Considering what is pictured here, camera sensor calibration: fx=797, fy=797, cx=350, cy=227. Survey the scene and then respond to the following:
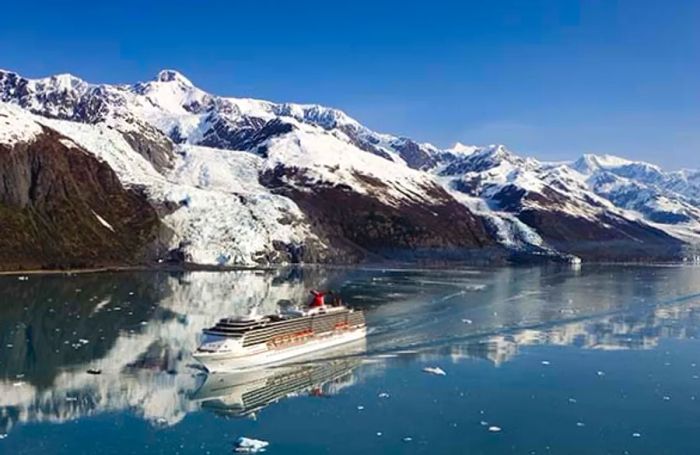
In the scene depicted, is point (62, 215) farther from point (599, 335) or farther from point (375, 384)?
point (375, 384)

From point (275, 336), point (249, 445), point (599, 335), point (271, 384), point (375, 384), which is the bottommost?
point (249, 445)

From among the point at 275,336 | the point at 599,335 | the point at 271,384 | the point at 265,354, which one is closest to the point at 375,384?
the point at 271,384

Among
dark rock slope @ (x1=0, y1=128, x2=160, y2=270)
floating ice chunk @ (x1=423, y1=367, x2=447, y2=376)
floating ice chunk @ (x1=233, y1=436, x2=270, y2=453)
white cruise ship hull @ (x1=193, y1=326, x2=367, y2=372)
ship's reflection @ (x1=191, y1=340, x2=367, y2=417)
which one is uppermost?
dark rock slope @ (x1=0, y1=128, x2=160, y2=270)

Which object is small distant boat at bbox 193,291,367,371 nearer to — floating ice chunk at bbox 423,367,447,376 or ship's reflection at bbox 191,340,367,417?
ship's reflection at bbox 191,340,367,417

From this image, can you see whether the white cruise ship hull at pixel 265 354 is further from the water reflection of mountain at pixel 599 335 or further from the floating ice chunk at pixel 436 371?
the floating ice chunk at pixel 436 371

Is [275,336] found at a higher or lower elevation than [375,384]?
higher

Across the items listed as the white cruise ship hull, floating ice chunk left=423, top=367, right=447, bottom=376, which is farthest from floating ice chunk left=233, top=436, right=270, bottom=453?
floating ice chunk left=423, top=367, right=447, bottom=376

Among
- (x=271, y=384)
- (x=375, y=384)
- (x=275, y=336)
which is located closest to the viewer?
(x=375, y=384)

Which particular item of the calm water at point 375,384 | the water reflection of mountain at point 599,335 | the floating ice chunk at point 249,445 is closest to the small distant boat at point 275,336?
the calm water at point 375,384
